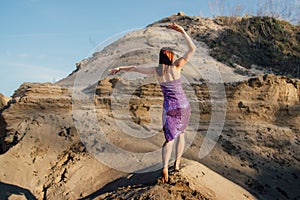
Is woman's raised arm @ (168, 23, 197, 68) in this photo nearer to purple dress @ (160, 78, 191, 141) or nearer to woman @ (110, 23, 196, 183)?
woman @ (110, 23, 196, 183)

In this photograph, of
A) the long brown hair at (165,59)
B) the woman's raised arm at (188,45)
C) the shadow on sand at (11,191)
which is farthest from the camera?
the shadow on sand at (11,191)

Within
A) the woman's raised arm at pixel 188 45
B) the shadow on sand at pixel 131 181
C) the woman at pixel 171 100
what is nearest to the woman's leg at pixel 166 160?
the woman at pixel 171 100

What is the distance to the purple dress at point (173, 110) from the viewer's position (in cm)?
382

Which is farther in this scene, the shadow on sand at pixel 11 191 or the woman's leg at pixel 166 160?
the shadow on sand at pixel 11 191

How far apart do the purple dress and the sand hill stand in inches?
19.6

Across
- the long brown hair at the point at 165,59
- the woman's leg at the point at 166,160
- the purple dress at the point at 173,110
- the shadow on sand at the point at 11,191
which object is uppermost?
the long brown hair at the point at 165,59

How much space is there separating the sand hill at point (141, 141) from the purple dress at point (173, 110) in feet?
1.64

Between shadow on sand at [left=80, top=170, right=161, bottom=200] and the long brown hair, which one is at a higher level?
the long brown hair

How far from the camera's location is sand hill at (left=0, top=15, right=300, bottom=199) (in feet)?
16.0

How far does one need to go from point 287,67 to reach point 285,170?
953 cm

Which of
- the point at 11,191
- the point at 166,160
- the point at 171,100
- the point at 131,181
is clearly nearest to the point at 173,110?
the point at 171,100

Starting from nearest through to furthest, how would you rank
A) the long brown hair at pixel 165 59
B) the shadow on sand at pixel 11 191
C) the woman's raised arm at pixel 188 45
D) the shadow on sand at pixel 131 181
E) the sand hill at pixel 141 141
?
1. the woman's raised arm at pixel 188 45
2. the long brown hair at pixel 165 59
3. the shadow on sand at pixel 131 181
4. the sand hill at pixel 141 141
5. the shadow on sand at pixel 11 191

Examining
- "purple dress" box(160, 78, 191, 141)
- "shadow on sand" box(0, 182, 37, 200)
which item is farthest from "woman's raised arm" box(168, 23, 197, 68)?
"shadow on sand" box(0, 182, 37, 200)

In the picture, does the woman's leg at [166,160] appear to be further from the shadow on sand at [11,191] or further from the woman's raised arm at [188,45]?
the shadow on sand at [11,191]
